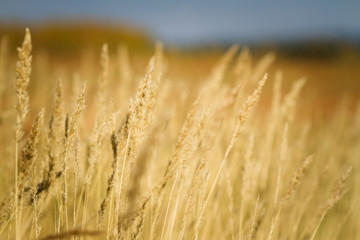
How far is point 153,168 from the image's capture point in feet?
3.30

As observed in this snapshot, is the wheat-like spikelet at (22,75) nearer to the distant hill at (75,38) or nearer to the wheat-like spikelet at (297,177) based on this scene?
the wheat-like spikelet at (297,177)

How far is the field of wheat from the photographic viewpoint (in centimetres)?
77

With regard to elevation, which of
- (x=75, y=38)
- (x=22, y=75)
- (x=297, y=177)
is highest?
(x=75, y=38)

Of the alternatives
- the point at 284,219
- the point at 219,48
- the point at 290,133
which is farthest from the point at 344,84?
the point at 284,219

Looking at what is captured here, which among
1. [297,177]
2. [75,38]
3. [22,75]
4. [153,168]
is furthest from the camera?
[75,38]

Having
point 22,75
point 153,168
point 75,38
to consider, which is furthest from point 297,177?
point 75,38

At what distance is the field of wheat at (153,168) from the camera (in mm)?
766

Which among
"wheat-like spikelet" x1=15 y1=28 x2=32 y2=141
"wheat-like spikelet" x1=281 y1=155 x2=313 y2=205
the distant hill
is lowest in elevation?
"wheat-like spikelet" x1=281 y1=155 x2=313 y2=205

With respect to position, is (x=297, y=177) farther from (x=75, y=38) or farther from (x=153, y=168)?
(x=75, y=38)

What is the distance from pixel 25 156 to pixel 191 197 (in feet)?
1.71

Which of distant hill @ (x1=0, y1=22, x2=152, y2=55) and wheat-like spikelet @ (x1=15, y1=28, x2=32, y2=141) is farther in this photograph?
distant hill @ (x1=0, y1=22, x2=152, y2=55)

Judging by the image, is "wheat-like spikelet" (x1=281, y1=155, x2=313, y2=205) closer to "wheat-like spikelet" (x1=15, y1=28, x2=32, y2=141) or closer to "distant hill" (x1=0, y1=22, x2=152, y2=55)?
"wheat-like spikelet" (x1=15, y1=28, x2=32, y2=141)

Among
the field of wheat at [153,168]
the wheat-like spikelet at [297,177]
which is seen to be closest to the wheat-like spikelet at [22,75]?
the field of wheat at [153,168]

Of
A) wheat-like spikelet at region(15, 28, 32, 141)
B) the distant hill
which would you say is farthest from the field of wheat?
the distant hill
